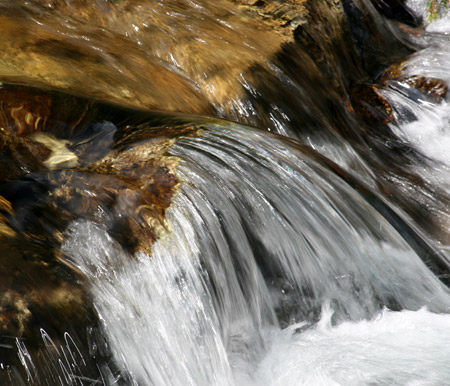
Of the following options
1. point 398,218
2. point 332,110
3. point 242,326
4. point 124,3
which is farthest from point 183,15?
point 242,326

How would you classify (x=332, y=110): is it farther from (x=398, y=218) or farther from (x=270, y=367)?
(x=270, y=367)

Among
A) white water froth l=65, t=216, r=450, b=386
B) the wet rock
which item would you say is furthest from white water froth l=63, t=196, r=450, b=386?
the wet rock

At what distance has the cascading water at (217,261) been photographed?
2590 mm

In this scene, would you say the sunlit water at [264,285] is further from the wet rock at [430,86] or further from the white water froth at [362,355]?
the wet rock at [430,86]

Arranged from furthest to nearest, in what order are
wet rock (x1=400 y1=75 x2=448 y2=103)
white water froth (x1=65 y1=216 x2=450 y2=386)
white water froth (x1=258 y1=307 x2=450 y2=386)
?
wet rock (x1=400 y1=75 x2=448 y2=103), white water froth (x1=258 y1=307 x2=450 y2=386), white water froth (x1=65 y1=216 x2=450 y2=386)

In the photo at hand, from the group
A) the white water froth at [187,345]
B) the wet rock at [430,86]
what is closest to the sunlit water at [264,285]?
the white water froth at [187,345]

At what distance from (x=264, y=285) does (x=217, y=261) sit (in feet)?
1.18

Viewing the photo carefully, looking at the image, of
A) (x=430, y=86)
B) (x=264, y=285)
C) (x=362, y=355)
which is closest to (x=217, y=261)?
(x=264, y=285)

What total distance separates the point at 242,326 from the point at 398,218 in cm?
159

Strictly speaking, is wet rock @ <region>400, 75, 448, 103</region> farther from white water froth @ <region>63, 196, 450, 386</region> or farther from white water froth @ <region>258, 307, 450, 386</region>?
white water froth @ <region>63, 196, 450, 386</region>

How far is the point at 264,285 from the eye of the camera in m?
3.10

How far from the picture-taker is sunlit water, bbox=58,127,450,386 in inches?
105

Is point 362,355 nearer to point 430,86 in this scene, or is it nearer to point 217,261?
point 217,261

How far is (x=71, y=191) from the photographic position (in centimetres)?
289
